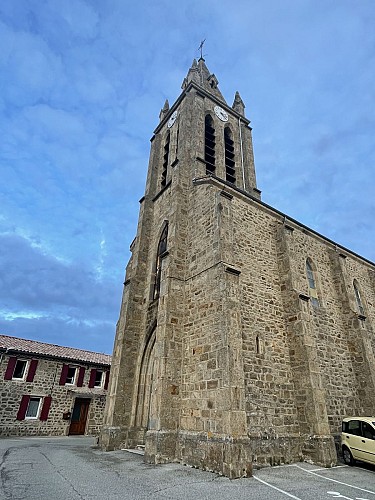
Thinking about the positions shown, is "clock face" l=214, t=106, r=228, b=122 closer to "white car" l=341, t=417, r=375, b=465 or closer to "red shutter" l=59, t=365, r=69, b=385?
"white car" l=341, t=417, r=375, b=465

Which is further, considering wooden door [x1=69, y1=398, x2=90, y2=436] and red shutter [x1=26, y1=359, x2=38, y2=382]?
wooden door [x1=69, y1=398, x2=90, y2=436]

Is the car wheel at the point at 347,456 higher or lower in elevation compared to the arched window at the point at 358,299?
lower

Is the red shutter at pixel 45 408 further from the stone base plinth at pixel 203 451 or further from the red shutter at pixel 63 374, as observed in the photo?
the stone base plinth at pixel 203 451

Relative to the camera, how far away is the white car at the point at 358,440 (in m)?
8.66

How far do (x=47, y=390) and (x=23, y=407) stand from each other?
1.57 meters

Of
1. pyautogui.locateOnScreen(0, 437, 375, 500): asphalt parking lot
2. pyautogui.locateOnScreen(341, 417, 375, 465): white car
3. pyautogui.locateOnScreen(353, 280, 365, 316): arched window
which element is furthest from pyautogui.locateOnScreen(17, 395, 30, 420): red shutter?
pyautogui.locateOnScreen(353, 280, 365, 316): arched window

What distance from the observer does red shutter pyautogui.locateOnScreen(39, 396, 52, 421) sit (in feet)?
61.8

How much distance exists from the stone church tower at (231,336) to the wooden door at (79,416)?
10.5 meters

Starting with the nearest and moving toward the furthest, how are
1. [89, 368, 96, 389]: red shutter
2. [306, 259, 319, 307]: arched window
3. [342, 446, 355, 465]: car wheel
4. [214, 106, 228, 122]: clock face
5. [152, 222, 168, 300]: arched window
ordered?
[342, 446, 355, 465]: car wheel → [306, 259, 319, 307]: arched window → [152, 222, 168, 300]: arched window → [214, 106, 228, 122]: clock face → [89, 368, 96, 389]: red shutter

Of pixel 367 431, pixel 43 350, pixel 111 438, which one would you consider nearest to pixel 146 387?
pixel 111 438

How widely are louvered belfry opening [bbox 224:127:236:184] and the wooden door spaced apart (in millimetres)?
18050

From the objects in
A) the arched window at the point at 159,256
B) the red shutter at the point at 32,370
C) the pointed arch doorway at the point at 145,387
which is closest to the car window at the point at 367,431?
the pointed arch doorway at the point at 145,387

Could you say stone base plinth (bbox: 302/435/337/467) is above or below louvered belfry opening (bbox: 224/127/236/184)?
below

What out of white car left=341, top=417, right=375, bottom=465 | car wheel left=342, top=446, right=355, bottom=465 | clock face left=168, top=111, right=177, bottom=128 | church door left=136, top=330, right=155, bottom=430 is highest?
clock face left=168, top=111, right=177, bottom=128
